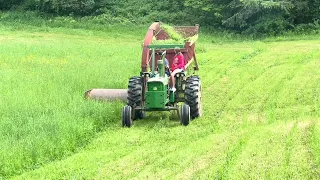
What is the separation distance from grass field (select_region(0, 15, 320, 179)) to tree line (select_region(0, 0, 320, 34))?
1187 centimetres

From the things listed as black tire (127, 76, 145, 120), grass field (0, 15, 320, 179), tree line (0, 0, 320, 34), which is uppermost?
black tire (127, 76, 145, 120)

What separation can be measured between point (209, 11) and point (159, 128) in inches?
963

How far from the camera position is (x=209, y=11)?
3369 centimetres

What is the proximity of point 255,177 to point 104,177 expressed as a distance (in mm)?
2018

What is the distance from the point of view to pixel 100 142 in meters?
9.12

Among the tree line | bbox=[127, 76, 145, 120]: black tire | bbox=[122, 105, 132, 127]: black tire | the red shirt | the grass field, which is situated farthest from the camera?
the tree line

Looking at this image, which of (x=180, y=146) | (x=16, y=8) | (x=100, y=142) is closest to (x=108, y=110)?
(x=100, y=142)

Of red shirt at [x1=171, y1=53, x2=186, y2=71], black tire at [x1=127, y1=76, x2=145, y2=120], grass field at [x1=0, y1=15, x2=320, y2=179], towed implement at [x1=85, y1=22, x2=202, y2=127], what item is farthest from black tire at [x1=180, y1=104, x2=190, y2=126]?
red shirt at [x1=171, y1=53, x2=186, y2=71]

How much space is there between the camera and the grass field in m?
7.57

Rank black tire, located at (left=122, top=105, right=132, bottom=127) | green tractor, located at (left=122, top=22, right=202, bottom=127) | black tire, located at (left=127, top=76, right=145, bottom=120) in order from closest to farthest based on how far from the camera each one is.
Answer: black tire, located at (left=122, top=105, right=132, bottom=127) < green tractor, located at (left=122, top=22, right=202, bottom=127) < black tire, located at (left=127, top=76, right=145, bottom=120)

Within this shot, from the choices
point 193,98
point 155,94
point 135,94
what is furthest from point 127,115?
point 193,98

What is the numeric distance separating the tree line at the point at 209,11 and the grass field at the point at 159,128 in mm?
11874

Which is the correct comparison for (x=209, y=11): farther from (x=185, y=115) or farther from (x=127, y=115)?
(x=127, y=115)

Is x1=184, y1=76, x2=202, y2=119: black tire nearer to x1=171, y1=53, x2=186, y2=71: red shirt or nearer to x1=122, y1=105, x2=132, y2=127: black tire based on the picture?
x1=122, y1=105, x2=132, y2=127: black tire
